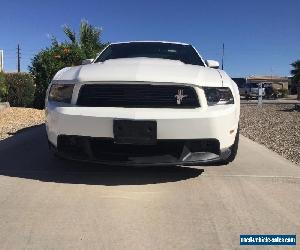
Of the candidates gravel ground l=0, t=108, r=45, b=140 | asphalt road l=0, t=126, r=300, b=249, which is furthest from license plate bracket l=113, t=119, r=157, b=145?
gravel ground l=0, t=108, r=45, b=140

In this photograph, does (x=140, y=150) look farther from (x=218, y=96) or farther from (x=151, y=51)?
(x=151, y=51)

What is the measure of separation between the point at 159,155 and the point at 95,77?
91 cm

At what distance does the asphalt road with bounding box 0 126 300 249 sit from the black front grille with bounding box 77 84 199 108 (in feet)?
2.45

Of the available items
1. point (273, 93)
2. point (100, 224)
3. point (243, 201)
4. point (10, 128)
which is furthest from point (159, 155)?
point (273, 93)

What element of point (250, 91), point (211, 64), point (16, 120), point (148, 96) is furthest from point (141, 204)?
point (250, 91)

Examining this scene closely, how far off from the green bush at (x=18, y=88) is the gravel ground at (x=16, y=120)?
1948 millimetres

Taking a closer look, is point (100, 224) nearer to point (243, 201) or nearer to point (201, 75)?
point (243, 201)

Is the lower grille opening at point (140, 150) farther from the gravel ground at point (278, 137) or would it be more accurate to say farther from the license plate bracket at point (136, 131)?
the gravel ground at point (278, 137)

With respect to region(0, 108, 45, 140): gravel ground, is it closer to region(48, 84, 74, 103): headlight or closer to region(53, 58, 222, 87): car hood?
region(48, 84, 74, 103): headlight

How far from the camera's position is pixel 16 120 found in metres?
10.1

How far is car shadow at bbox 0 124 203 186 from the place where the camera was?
176 inches

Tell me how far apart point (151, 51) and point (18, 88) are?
28.5ft

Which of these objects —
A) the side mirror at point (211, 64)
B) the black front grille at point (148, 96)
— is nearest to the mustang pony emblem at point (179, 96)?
the black front grille at point (148, 96)

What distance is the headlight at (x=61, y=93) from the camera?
14.3ft
